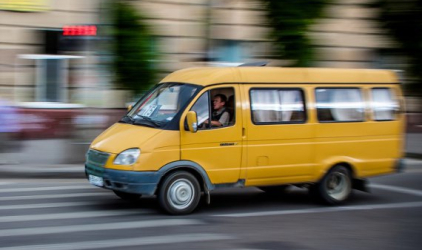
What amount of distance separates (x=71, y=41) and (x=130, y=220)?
9451 mm

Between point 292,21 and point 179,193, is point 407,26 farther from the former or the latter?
point 179,193

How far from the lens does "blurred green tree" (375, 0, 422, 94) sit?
344cm

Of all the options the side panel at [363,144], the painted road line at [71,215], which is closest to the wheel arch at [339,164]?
the side panel at [363,144]

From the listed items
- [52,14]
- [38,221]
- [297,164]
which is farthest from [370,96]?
[52,14]

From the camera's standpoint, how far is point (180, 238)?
696cm

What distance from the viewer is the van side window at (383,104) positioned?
9.67 m

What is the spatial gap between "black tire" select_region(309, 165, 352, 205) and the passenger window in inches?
68.4

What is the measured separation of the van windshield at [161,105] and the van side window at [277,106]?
879 millimetres

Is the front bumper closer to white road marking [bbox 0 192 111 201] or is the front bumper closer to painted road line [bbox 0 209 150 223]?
painted road line [bbox 0 209 150 223]

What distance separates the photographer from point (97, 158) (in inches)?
332

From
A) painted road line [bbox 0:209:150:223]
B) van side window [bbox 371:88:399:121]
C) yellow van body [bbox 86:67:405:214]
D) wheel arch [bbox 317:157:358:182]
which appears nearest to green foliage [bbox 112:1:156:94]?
yellow van body [bbox 86:67:405:214]

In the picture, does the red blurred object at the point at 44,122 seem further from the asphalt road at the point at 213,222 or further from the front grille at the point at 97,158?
the front grille at the point at 97,158

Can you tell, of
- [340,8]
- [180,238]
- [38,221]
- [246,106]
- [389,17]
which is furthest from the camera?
[246,106]

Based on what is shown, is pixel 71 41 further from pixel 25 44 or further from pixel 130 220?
pixel 130 220
